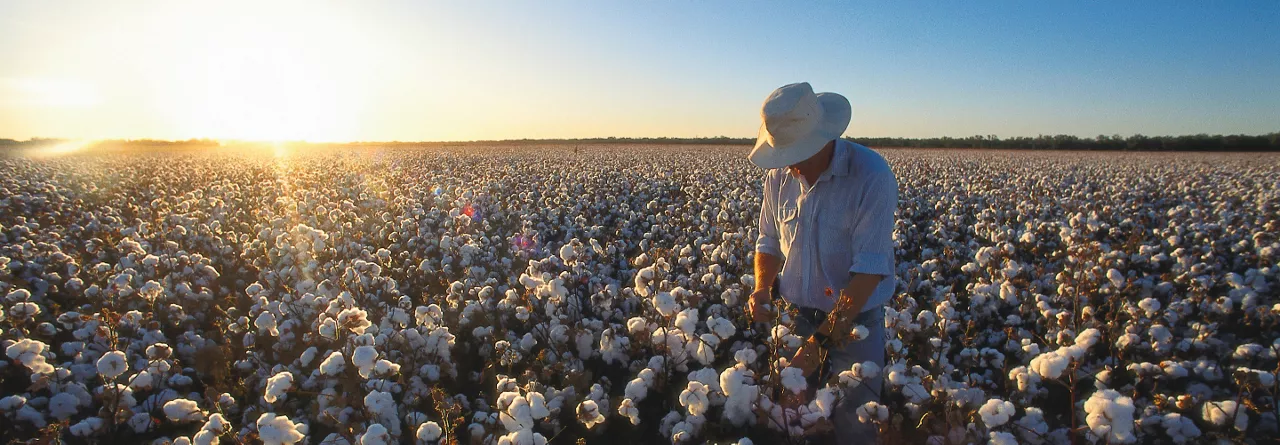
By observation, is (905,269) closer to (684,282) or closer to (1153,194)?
(684,282)

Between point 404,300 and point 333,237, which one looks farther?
point 333,237

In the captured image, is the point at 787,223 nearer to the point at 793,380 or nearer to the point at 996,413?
the point at 793,380

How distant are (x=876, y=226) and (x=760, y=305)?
684 millimetres

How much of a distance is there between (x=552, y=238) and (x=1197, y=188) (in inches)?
642

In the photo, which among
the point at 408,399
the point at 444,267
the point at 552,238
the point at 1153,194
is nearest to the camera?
the point at 408,399

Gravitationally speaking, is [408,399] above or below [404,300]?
below

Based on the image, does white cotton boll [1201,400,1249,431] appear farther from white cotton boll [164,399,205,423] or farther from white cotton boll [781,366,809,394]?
white cotton boll [164,399,205,423]

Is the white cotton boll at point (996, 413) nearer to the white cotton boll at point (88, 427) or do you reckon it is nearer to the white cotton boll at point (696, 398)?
the white cotton boll at point (696, 398)

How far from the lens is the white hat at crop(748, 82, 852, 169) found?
2.48 m

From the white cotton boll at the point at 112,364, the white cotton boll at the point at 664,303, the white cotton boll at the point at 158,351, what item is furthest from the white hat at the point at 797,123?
the white cotton boll at the point at 158,351

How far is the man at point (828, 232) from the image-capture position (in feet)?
8.29

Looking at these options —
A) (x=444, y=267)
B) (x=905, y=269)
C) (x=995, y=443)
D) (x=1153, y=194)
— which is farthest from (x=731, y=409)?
(x=1153, y=194)

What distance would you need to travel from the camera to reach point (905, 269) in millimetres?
6836

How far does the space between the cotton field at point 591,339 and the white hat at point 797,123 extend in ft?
2.82
